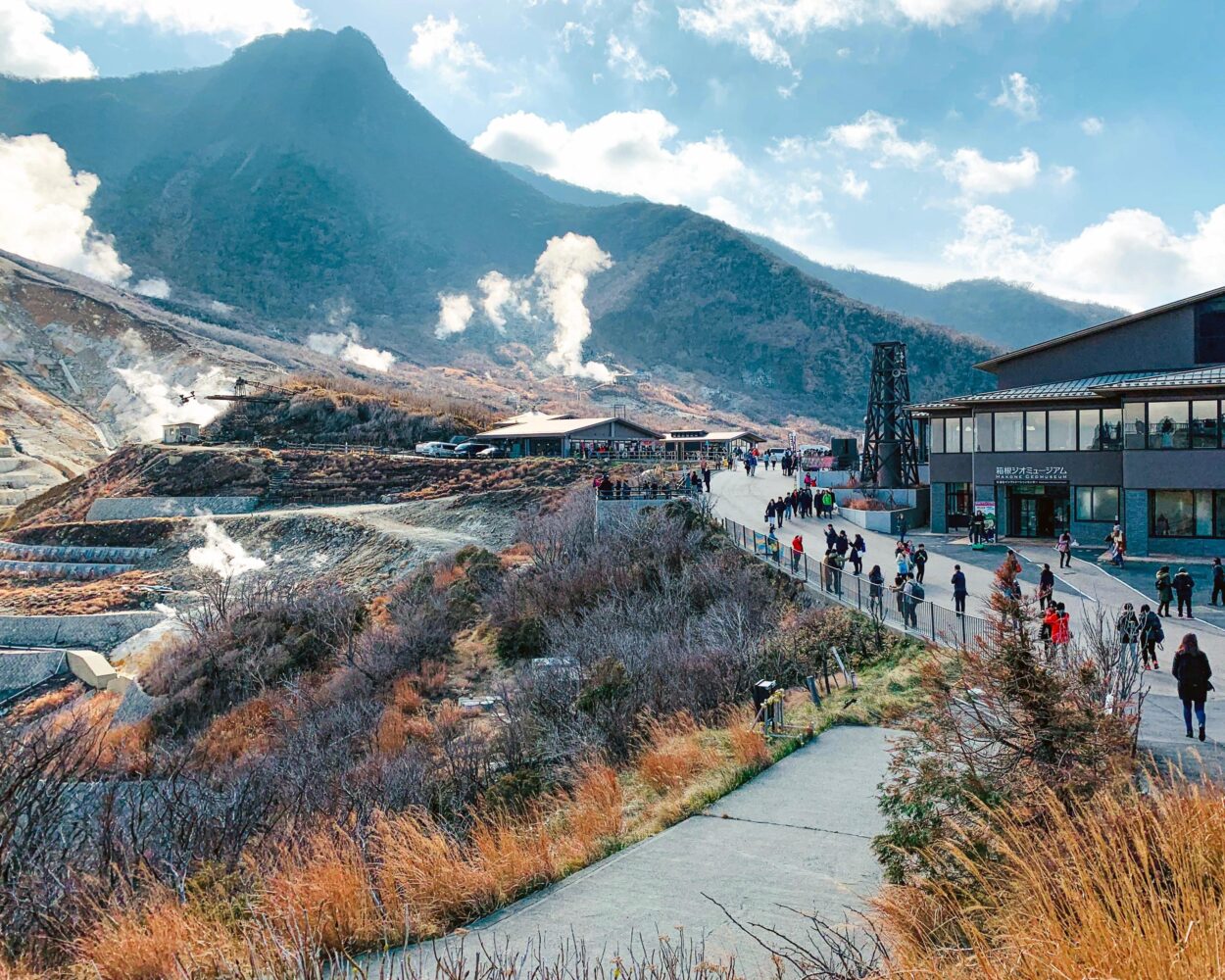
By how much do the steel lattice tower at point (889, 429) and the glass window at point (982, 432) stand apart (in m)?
6.33

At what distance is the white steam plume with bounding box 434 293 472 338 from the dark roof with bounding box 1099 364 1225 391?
153 meters

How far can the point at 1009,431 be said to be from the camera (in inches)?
1296

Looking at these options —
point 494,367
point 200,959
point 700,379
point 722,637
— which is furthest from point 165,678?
point 700,379

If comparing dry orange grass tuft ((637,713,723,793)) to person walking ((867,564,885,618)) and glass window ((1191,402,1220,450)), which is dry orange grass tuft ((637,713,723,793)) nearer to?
person walking ((867,564,885,618))

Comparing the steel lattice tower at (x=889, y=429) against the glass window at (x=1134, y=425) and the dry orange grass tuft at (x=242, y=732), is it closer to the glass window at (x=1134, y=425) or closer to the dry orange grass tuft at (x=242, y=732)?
the glass window at (x=1134, y=425)

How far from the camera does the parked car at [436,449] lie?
209 ft

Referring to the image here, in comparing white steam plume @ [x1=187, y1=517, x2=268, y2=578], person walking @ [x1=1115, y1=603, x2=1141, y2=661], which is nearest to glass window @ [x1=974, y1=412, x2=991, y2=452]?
person walking @ [x1=1115, y1=603, x2=1141, y2=661]

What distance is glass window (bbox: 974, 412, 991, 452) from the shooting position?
33.4 meters

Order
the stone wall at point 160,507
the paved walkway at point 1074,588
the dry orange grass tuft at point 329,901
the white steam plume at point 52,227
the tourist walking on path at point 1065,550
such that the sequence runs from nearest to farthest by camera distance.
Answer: the dry orange grass tuft at point 329,901 → the paved walkway at point 1074,588 → the tourist walking on path at point 1065,550 → the stone wall at point 160,507 → the white steam plume at point 52,227

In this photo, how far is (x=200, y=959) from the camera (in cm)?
520

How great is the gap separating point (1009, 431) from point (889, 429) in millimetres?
8869

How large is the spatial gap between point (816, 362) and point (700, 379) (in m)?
24.5

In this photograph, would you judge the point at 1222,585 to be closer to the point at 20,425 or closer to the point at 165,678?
the point at 165,678

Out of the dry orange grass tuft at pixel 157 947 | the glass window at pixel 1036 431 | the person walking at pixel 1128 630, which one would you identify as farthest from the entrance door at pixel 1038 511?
the dry orange grass tuft at pixel 157 947
